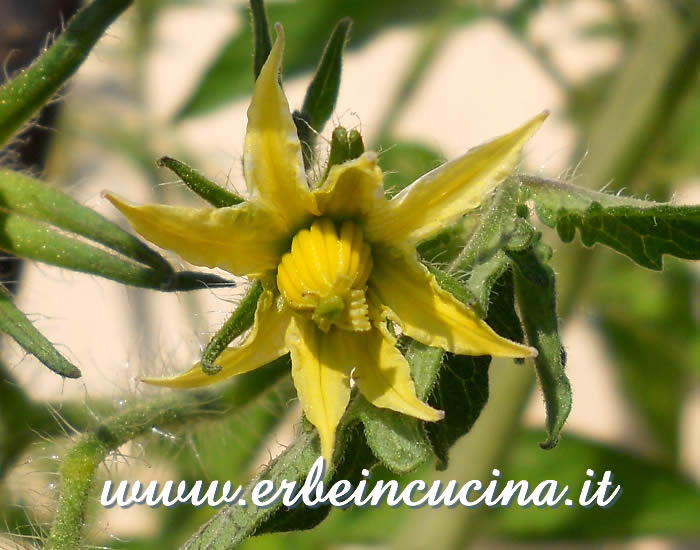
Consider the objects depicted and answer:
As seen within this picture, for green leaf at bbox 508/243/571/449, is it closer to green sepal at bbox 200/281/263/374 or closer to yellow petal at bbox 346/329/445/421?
yellow petal at bbox 346/329/445/421

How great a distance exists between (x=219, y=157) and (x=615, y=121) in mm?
1445

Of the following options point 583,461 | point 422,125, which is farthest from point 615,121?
point 422,125

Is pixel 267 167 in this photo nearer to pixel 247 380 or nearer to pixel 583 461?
pixel 247 380

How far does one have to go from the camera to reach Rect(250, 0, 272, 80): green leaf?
34.0 inches

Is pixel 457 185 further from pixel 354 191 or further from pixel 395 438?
pixel 395 438

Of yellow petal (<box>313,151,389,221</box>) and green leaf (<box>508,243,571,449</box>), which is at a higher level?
yellow petal (<box>313,151,389,221</box>)

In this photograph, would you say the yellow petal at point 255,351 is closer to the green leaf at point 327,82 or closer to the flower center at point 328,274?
the flower center at point 328,274

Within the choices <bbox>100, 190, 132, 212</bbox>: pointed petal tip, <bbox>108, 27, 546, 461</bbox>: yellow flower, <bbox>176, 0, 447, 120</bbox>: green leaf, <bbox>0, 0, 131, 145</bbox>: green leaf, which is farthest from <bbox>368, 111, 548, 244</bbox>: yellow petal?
<bbox>176, 0, 447, 120</bbox>: green leaf

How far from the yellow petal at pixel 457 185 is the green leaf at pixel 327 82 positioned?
0.14 meters

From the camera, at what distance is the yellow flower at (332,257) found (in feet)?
2.48

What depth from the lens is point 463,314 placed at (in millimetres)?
768

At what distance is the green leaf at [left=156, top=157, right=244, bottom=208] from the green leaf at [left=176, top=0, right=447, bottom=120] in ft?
3.21

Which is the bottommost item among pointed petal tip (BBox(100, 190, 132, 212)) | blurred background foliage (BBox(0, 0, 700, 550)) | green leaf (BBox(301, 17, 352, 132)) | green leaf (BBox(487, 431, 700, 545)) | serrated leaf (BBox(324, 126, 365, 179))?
green leaf (BBox(487, 431, 700, 545))

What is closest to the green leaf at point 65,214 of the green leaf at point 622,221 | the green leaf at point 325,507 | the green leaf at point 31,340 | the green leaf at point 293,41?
the green leaf at point 31,340
